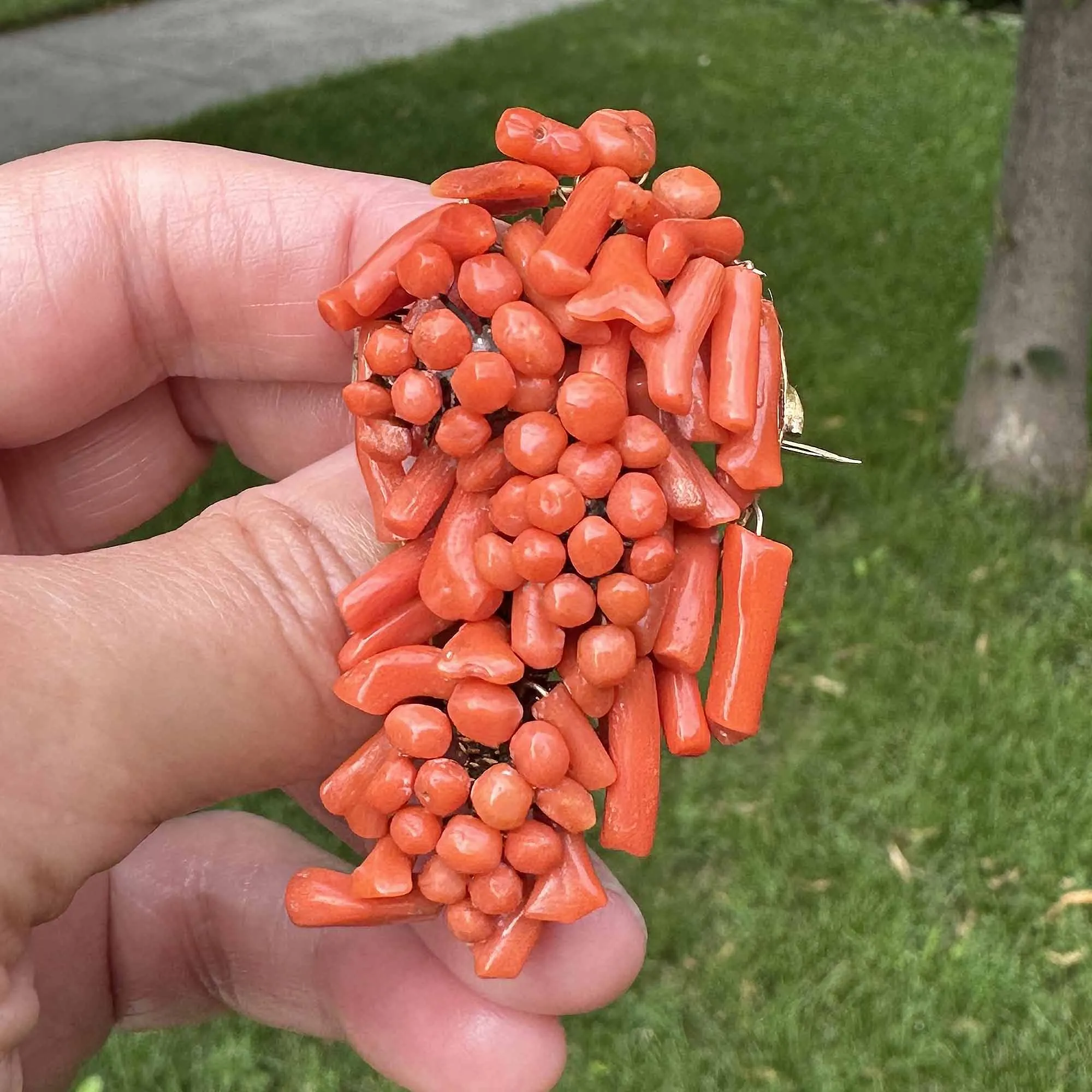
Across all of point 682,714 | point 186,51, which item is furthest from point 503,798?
point 186,51

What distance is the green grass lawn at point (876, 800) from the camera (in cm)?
164

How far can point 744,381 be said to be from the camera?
0.77m

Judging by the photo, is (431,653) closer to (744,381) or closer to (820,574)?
(744,381)

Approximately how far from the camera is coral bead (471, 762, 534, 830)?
0.78 meters

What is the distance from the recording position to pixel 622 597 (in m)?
0.75

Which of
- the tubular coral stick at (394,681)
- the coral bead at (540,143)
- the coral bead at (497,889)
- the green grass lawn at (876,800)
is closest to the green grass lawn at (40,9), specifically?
the green grass lawn at (876,800)

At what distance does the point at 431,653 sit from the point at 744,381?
296 millimetres

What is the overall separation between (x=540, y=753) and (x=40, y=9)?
21.4ft

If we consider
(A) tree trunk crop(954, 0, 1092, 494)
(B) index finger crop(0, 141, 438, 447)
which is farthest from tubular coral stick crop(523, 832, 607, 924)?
(A) tree trunk crop(954, 0, 1092, 494)

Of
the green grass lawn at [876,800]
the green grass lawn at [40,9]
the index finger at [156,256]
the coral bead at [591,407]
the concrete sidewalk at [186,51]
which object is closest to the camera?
the coral bead at [591,407]

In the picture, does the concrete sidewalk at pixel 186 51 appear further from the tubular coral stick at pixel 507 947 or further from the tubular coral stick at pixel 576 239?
the tubular coral stick at pixel 507 947

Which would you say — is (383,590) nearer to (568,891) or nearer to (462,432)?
(462,432)

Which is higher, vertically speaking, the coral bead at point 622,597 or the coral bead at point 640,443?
the coral bead at point 640,443

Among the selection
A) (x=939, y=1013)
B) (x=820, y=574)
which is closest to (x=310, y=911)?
(x=939, y=1013)
